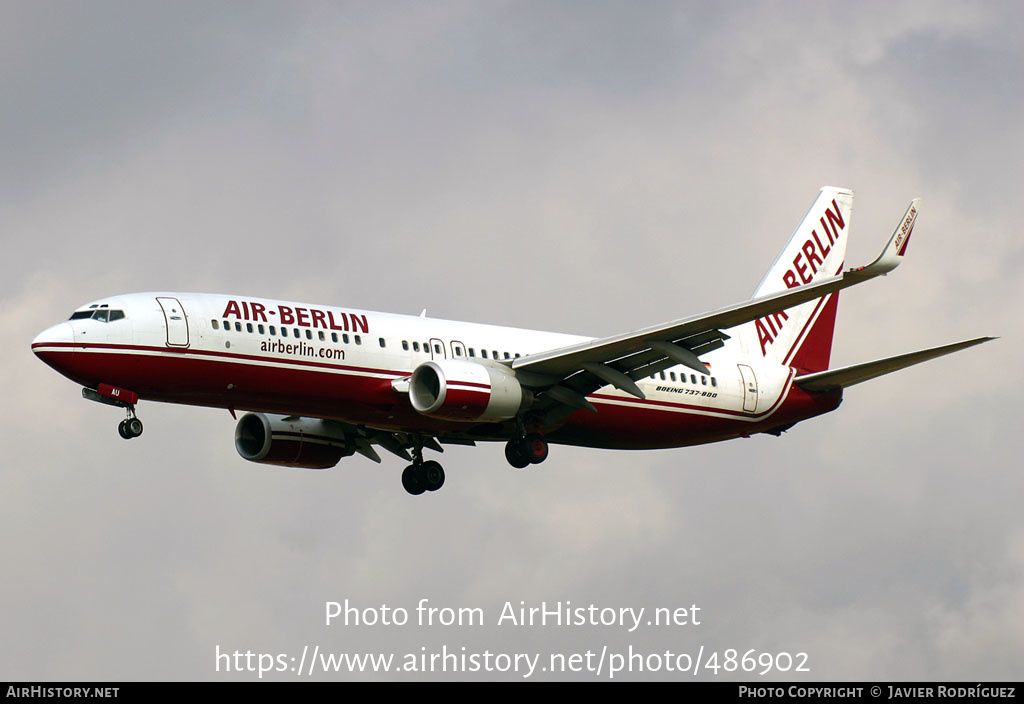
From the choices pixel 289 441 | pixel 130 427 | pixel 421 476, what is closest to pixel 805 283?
pixel 421 476

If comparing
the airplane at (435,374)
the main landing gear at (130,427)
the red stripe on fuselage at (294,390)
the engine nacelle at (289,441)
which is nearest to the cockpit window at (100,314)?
the airplane at (435,374)

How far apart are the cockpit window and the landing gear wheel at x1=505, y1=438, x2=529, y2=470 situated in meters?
12.9

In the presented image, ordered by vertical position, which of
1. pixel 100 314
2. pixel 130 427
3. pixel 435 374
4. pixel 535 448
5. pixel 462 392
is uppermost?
pixel 535 448

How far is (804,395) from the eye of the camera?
5644 centimetres

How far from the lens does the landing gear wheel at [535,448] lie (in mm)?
50656

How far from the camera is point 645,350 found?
1928 inches

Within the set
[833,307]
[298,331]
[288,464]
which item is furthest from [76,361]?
[833,307]

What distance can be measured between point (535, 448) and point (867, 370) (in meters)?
11.3

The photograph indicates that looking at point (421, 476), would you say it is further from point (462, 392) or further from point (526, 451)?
point (462, 392)

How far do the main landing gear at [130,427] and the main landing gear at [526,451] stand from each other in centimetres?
1180

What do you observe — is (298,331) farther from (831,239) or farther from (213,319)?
(831,239)

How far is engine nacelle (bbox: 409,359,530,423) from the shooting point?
47.0 metres

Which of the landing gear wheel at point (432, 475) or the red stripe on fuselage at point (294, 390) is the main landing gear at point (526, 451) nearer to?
the red stripe on fuselage at point (294, 390)

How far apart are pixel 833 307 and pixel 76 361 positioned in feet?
98.2
